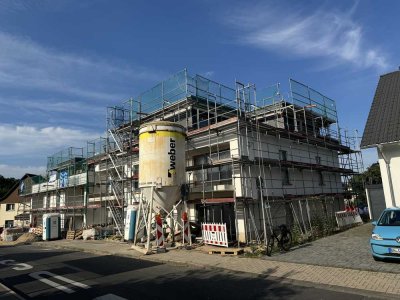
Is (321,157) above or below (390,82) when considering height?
below

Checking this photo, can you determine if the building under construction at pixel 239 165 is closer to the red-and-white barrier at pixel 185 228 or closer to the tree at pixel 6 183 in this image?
the red-and-white barrier at pixel 185 228

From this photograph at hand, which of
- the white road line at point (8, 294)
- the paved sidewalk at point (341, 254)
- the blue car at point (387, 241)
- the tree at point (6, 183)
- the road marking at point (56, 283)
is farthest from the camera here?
the tree at point (6, 183)

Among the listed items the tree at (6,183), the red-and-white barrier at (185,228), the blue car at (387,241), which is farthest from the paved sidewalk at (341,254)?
the tree at (6,183)

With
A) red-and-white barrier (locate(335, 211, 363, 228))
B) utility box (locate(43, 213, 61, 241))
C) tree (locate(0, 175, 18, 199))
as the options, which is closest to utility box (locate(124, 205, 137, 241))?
utility box (locate(43, 213, 61, 241))

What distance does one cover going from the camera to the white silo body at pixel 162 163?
1587cm

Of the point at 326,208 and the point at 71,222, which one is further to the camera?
the point at 71,222

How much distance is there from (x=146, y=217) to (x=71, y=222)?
56.8ft

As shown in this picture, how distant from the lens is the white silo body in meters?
15.9

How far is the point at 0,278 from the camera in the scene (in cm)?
1041

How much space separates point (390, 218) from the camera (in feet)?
34.9

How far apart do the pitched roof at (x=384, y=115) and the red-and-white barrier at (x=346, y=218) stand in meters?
5.53

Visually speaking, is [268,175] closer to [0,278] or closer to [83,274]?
[83,274]

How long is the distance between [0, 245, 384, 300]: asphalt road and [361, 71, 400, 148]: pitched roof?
9287 mm

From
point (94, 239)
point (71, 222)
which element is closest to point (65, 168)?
point (71, 222)
